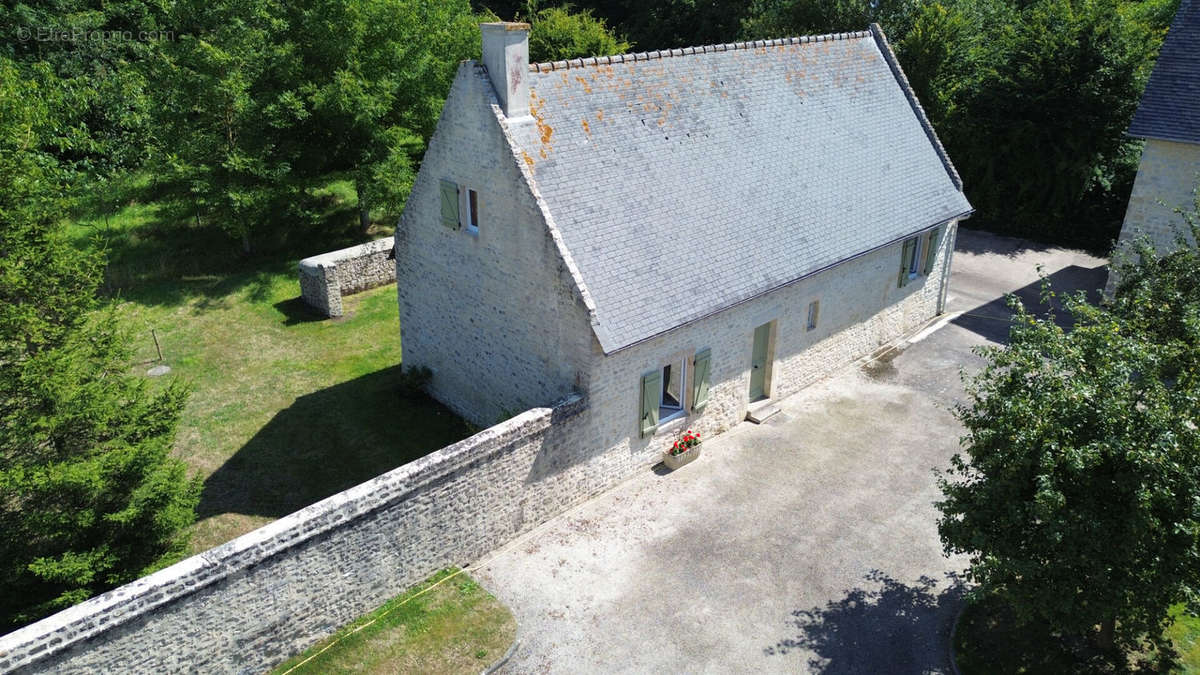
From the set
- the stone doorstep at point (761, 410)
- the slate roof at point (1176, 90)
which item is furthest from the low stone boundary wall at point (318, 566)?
the slate roof at point (1176, 90)

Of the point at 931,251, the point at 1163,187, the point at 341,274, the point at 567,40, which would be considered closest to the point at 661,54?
the point at 931,251

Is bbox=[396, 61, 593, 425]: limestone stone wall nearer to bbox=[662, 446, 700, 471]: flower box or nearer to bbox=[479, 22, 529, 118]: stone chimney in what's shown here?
bbox=[479, 22, 529, 118]: stone chimney

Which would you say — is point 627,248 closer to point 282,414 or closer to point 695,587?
point 695,587

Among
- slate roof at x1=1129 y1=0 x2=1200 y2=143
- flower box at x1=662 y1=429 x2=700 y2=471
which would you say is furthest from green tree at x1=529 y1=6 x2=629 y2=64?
flower box at x1=662 y1=429 x2=700 y2=471

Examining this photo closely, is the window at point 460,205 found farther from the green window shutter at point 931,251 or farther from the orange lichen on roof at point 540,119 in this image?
the green window shutter at point 931,251

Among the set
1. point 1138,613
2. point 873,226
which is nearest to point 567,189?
point 873,226
